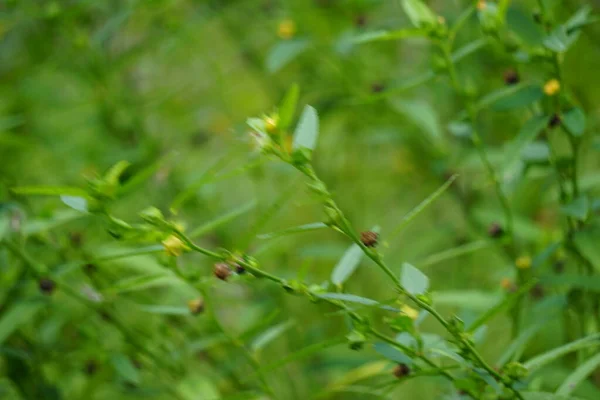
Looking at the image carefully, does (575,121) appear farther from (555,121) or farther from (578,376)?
(578,376)

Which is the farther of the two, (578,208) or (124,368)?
(124,368)

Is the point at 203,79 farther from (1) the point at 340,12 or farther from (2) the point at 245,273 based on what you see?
(2) the point at 245,273

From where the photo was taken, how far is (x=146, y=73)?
67.4 inches

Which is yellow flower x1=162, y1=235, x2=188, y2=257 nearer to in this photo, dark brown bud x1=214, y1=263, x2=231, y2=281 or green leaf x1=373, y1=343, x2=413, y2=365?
dark brown bud x1=214, y1=263, x2=231, y2=281

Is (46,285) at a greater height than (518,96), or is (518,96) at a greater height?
(518,96)

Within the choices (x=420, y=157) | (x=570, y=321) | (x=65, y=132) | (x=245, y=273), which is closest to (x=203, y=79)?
(x=65, y=132)

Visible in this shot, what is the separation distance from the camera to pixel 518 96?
29.9 inches

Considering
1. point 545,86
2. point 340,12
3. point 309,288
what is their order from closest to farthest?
point 309,288 → point 545,86 → point 340,12

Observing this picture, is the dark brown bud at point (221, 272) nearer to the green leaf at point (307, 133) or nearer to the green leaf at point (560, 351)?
the green leaf at point (307, 133)

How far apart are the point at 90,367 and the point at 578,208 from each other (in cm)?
59

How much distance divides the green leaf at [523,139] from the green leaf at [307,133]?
0.23 m

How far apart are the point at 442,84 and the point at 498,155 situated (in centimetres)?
22

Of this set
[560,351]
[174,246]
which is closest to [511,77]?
[560,351]

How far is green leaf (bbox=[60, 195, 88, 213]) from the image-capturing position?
0.60 metres
